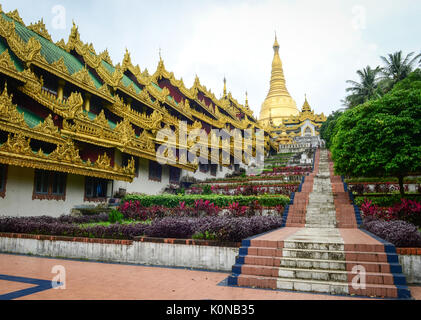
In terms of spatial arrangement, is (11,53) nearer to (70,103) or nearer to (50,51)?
(50,51)

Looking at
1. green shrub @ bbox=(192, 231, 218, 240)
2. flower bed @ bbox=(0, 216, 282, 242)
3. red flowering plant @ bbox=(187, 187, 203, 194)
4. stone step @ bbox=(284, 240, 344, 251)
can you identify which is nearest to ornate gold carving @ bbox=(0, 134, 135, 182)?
flower bed @ bbox=(0, 216, 282, 242)

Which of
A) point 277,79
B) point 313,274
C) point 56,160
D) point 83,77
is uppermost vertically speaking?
Answer: point 277,79

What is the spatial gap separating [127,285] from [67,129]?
9902mm

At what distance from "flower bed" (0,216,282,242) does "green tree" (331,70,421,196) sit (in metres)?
4.91

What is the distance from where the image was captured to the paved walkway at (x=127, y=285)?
5164 mm

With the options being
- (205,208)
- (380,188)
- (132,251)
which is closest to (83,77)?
(205,208)

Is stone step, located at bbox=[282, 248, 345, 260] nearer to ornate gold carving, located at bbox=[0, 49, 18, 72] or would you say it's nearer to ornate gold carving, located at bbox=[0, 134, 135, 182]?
ornate gold carving, located at bbox=[0, 134, 135, 182]

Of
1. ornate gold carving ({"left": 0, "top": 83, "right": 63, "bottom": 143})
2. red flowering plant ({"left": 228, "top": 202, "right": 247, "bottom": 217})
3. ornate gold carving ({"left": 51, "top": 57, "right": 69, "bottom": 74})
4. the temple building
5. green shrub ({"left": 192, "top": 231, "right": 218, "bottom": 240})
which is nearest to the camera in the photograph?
green shrub ({"left": 192, "top": 231, "right": 218, "bottom": 240})

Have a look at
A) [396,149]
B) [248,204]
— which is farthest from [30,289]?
[396,149]

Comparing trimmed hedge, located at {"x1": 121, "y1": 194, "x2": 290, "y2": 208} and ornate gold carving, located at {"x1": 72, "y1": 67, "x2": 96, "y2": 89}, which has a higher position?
ornate gold carving, located at {"x1": 72, "y1": 67, "x2": 96, "y2": 89}

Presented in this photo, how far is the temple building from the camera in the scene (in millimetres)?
62781

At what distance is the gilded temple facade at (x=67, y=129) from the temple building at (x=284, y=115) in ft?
121

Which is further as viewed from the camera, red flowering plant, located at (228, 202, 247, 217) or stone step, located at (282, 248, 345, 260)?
red flowering plant, located at (228, 202, 247, 217)

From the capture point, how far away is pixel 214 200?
14117 millimetres
